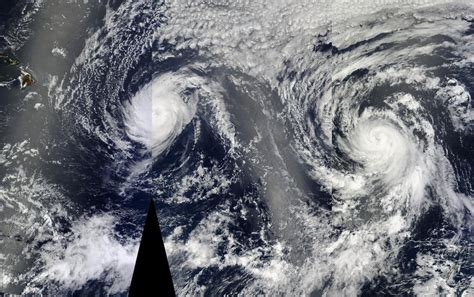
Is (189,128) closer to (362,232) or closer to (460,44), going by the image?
(362,232)

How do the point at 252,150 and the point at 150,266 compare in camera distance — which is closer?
the point at 150,266

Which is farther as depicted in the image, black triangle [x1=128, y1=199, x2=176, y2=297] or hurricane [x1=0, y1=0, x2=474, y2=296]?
hurricane [x1=0, y1=0, x2=474, y2=296]

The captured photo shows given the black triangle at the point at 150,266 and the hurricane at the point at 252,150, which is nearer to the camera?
the black triangle at the point at 150,266

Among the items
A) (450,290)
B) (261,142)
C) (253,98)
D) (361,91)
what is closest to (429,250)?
(450,290)

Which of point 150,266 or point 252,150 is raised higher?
point 252,150

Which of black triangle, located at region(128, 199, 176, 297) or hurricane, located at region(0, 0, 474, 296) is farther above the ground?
hurricane, located at region(0, 0, 474, 296)
